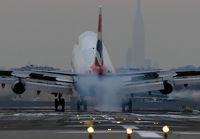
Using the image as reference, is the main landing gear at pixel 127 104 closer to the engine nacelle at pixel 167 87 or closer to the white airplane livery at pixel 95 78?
the white airplane livery at pixel 95 78

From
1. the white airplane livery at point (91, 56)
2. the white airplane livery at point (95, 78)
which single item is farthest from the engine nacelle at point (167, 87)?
the white airplane livery at point (91, 56)

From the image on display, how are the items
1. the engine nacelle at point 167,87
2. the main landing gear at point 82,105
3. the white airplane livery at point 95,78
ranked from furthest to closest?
the engine nacelle at point 167,87 < the main landing gear at point 82,105 < the white airplane livery at point 95,78

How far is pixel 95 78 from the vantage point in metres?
52.2

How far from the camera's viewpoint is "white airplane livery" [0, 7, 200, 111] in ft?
171

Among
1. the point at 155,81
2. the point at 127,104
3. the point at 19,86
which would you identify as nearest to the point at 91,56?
the point at 127,104

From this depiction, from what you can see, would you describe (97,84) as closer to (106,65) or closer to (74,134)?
(106,65)

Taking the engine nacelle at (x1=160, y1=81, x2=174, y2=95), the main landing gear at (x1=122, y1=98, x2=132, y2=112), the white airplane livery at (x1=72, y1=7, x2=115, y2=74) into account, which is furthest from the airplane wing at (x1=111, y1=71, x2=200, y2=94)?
the white airplane livery at (x1=72, y1=7, x2=115, y2=74)

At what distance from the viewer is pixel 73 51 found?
2677 inches

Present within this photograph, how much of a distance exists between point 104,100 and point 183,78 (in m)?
10.3

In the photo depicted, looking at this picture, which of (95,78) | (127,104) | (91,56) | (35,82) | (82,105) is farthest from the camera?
(91,56)

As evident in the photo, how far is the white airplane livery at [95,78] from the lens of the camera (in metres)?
52.1

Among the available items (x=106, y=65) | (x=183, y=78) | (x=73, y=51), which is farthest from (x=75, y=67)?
(x=183, y=78)

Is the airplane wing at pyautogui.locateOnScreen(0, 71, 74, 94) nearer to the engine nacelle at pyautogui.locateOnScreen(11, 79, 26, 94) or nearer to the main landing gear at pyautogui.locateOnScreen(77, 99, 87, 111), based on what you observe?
the engine nacelle at pyautogui.locateOnScreen(11, 79, 26, 94)

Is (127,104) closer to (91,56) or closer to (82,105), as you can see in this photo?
(82,105)
